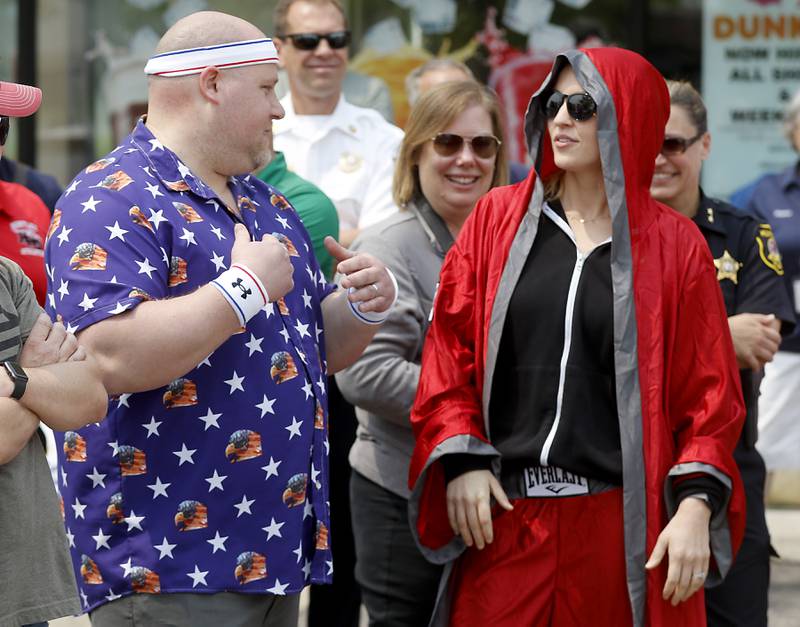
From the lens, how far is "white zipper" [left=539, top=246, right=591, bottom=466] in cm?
336

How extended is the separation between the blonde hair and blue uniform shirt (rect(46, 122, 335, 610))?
4.25ft

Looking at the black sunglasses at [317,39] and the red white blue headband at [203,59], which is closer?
the red white blue headband at [203,59]

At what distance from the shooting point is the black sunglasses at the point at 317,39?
5445mm

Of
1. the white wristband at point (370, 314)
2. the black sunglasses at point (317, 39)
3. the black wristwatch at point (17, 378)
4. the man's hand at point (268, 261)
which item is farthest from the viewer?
the black sunglasses at point (317, 39)

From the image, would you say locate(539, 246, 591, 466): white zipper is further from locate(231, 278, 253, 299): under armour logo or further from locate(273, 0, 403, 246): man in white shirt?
locate(273, 0, 403, 246): man in white shirt

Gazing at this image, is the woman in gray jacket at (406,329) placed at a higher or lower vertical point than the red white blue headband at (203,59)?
lower

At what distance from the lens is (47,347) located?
8.80 feet

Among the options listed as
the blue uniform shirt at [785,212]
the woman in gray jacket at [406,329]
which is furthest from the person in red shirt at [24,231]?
the blue uniform shirt at [785,212]

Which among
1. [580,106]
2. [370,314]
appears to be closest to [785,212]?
[580,106]

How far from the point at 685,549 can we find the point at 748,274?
1195mm

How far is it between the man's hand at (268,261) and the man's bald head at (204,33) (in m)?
0.43

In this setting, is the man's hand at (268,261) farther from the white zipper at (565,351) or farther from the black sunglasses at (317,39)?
the black sunglasses at (317,39)

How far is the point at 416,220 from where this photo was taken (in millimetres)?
4254

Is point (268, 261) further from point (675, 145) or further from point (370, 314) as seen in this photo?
point (675, 145)
